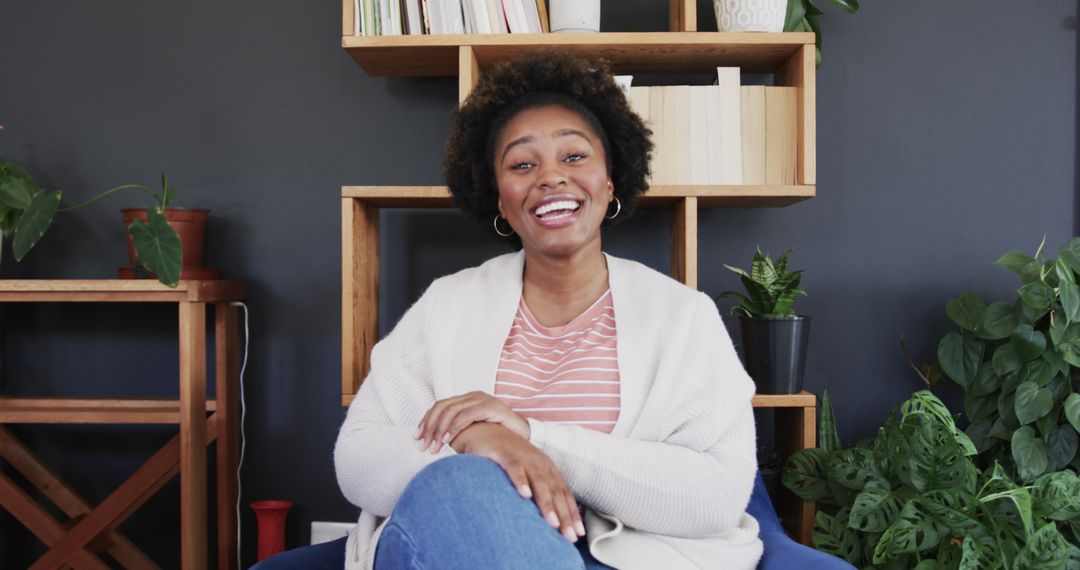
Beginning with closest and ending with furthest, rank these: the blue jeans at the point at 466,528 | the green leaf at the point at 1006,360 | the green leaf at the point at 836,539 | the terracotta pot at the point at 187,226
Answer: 1. the blue jeans at the point at 466,528
2. the green leaf at the point at 836,539
3. the green leaf at the point at 1006,360
4. the terracotta pot at the point at 187,226

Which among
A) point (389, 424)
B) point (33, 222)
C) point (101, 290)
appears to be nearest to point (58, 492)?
point (101, 290)

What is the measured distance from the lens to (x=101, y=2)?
2.38 meters

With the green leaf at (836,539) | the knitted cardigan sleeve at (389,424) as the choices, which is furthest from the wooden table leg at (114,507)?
the green leaf at (836,539)

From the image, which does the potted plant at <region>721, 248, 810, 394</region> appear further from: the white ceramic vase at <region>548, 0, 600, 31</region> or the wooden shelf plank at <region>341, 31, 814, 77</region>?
the white ceramic vase at <region>548, 0, 600, 31</region>

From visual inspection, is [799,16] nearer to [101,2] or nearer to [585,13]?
[585,13]

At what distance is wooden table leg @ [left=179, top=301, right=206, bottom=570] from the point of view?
6.75ft

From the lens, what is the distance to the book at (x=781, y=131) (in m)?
2.00

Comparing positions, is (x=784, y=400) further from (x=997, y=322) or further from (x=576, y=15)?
(x=576, y=15)

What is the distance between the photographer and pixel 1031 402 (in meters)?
1.86

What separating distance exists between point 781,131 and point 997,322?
62cm

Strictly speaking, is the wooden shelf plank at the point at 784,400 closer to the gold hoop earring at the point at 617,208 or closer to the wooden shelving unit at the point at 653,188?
the wooden shelving unit at the point at 653,188

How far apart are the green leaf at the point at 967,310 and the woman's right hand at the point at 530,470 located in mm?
1213

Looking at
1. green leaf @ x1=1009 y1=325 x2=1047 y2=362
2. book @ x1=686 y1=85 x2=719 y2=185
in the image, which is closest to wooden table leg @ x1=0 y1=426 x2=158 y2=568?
book @ x1=686 y1=85 x2=719 y2=185

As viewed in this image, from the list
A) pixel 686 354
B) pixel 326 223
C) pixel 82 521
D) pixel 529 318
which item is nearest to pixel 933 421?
pixel 686 354
